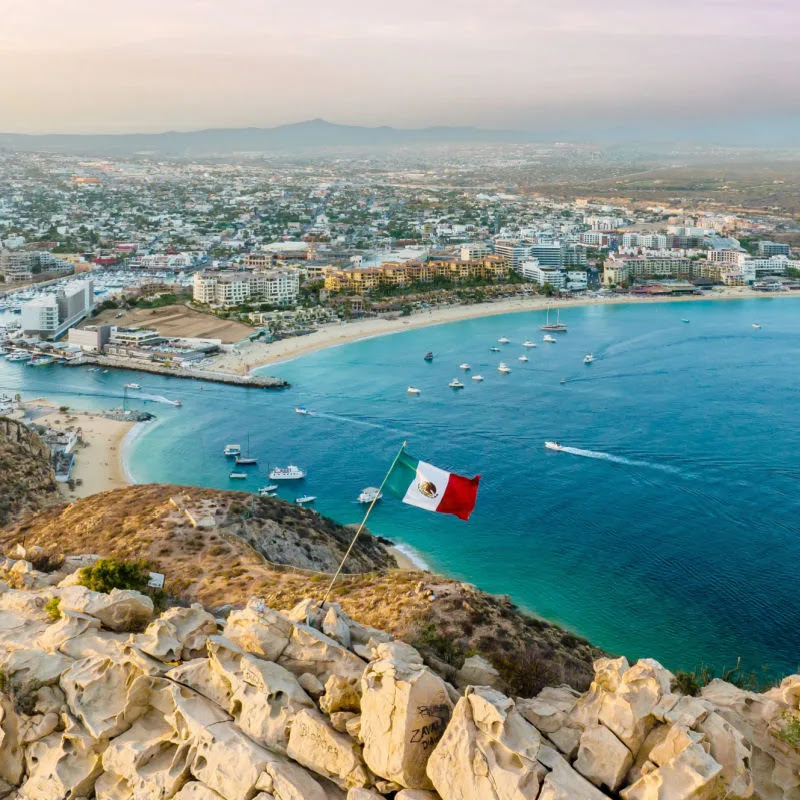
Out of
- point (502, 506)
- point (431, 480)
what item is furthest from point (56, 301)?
point (431, 480)

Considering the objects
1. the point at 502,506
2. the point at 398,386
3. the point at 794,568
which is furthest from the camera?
the point at 398,386

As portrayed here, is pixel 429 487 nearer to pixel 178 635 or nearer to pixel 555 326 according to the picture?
pixel 178 635

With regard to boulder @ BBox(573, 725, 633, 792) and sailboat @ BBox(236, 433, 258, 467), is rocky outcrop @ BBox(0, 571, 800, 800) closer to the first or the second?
boulder @ BBox(573, 725, 633, 792)

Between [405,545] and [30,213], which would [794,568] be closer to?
[405,545]

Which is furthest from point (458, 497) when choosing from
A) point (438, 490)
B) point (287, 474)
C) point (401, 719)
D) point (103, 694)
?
point (287, 474)

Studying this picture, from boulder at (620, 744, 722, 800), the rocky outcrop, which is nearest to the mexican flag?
the rocky outcrop

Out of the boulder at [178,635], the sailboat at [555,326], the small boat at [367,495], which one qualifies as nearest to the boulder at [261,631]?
the boulder at [178,635]
